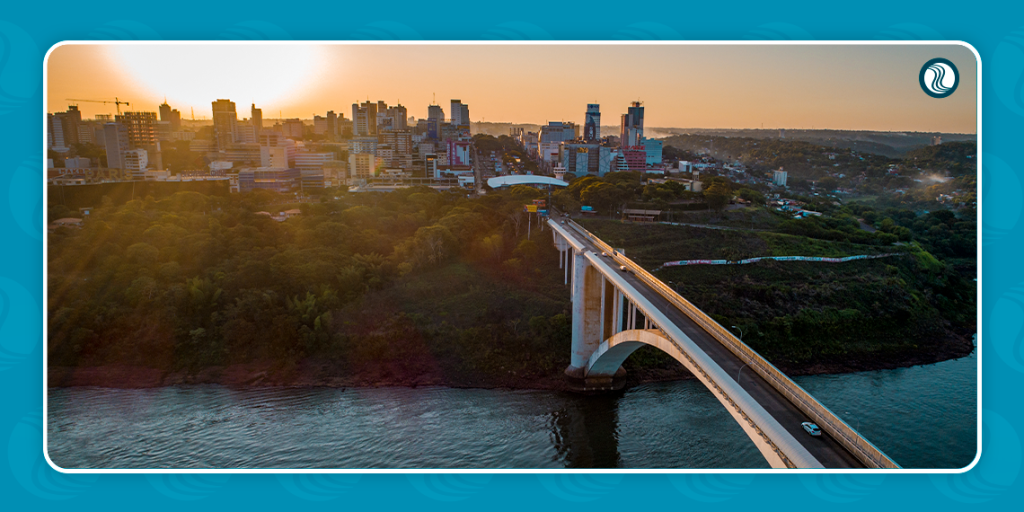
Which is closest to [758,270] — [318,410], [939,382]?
[939,382]

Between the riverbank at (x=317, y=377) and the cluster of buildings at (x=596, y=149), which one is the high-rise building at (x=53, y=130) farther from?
the cluster of buildings at (x=596, y=149)

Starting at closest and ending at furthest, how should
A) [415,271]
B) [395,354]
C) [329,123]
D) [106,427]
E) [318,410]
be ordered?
[106,427] → [318,410] → [395,354] → [415,271] → [329,123]

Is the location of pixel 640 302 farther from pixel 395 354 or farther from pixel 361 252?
pixel 361 252

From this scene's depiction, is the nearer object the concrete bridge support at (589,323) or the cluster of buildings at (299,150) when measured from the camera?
the concrete bridge support at (589,323)

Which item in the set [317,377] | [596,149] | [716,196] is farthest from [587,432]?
[596,149]

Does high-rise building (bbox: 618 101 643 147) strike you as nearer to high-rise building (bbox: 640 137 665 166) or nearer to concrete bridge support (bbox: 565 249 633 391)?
high-rise building (bbox: 640 137 665 166)

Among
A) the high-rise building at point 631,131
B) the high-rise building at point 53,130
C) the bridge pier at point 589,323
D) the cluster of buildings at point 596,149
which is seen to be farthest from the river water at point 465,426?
the high-rise building at point 631,131
